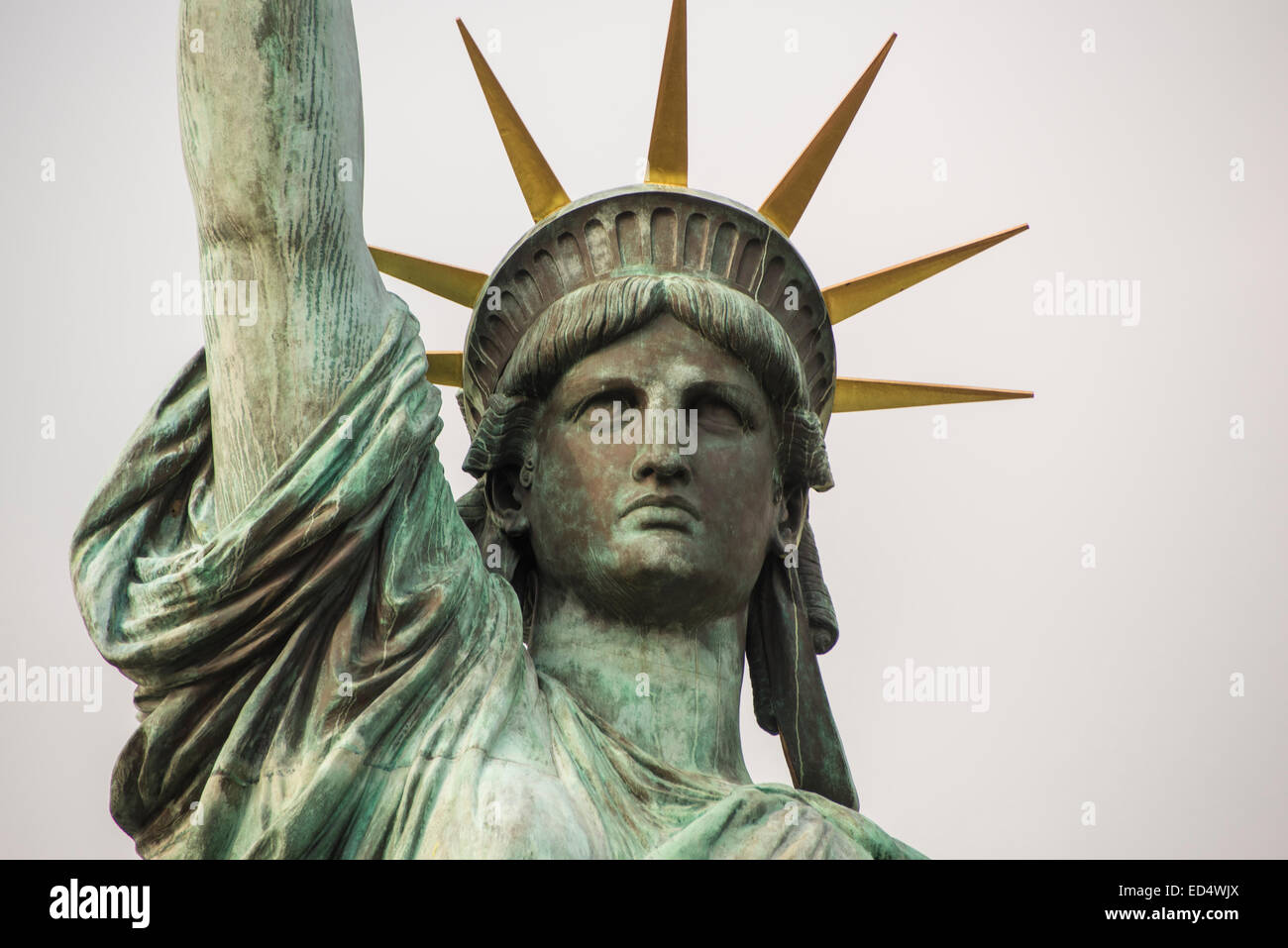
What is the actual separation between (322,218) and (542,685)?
6.53ft

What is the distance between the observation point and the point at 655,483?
31.1ft

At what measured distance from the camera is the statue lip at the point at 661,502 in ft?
31.1

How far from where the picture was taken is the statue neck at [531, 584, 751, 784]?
9625mm

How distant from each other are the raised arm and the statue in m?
0.01

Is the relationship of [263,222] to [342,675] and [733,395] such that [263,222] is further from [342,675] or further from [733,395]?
[733,395]

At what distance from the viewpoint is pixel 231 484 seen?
870 cm

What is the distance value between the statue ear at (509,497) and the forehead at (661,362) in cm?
45

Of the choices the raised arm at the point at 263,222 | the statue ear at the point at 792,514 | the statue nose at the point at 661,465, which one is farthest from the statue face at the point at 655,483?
the raised arm at the point at 263,222

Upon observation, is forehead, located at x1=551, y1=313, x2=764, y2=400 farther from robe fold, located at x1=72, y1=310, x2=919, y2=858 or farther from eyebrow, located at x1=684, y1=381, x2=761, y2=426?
robe fold, located at x1=72, y1=310, x2=919, y2=858

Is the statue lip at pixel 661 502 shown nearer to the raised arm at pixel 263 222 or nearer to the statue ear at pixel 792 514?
the statue ear at pixel 792 514

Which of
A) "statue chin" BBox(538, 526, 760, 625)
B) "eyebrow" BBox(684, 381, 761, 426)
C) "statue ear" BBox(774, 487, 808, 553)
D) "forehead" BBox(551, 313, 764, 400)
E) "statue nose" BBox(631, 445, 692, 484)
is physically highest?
"forehead" BBox(551, 313, 764, 400)

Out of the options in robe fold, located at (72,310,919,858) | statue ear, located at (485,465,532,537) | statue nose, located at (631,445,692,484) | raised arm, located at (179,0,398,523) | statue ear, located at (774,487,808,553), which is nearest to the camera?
robe fold, located at (72,310,919,858)

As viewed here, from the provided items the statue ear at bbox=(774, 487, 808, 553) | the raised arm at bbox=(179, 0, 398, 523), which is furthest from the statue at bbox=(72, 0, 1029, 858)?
the statue ear at bbox=(774, 487, 808, 553)
